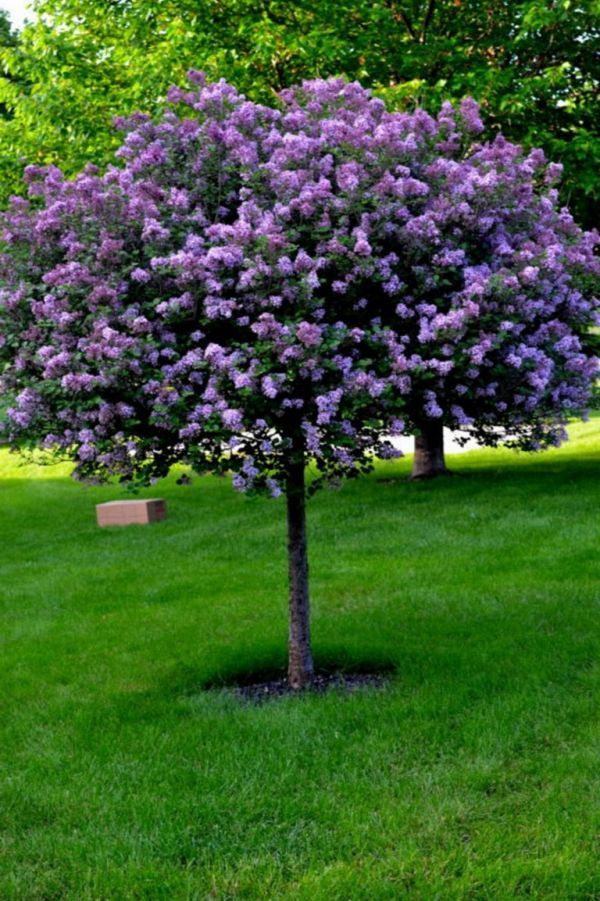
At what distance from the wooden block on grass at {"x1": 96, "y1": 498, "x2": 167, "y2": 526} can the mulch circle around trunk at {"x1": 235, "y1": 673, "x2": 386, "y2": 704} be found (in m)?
9.08

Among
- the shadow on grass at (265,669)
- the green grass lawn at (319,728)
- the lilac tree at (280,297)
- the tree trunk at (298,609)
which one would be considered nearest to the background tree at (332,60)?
the green grass lawn at (319,728)

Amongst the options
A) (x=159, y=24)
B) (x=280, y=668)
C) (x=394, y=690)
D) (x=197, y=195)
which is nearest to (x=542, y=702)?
(x=394, y=690)

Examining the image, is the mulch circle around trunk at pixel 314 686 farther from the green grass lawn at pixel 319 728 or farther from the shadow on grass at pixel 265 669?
the green grass lawn at pixel 319 728

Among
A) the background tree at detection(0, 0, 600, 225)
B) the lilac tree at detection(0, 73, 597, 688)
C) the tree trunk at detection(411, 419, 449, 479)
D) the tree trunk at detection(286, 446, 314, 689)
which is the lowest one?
the tree trunk at detection(286, 446, 314, 689)

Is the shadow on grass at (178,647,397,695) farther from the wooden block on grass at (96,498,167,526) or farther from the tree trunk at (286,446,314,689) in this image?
the wooden block on grass at (96,498,167,526)

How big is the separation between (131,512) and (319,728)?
10742 mm

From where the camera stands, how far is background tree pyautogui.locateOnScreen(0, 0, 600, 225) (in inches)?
628

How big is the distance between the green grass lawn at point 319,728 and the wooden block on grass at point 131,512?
10.8ft

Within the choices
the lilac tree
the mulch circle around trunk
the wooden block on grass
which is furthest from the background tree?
the mulch circle around trunk

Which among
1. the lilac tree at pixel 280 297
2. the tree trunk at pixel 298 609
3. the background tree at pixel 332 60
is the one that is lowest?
the tree trunk at pixel 298 609

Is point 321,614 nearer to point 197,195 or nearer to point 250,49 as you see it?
point 197,195

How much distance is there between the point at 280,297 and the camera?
6.66 meters

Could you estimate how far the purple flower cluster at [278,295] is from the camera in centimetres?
670

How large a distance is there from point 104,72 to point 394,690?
48.0ft
